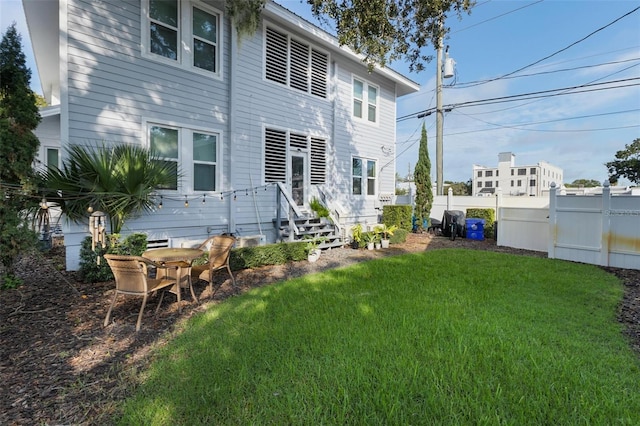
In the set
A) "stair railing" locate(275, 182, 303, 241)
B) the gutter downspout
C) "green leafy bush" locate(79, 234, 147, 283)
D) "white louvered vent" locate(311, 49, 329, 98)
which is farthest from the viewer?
"white louvered vent" locate(311, 49, 329, 98)

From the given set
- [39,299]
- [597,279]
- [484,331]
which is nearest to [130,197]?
[39,299]

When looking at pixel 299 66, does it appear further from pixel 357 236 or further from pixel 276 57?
pixel 357 236

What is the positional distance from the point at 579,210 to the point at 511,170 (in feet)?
242

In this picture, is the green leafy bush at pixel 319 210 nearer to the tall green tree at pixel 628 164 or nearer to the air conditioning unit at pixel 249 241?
the air conditioning unit at pixel 249 241

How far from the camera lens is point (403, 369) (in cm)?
273

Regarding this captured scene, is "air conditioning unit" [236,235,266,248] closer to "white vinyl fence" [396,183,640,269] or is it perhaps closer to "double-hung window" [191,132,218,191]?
"double-hung window" [191,132,218,191]

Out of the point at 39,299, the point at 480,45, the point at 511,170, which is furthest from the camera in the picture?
the point at 511,170

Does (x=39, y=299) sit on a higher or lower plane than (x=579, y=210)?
lower

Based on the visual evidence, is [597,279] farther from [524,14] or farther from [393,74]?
[524,14]

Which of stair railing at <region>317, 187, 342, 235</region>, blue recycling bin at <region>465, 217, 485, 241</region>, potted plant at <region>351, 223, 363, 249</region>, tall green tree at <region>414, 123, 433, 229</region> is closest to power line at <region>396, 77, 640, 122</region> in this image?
tall green tree at <region>414, 123, 433, 229</region>

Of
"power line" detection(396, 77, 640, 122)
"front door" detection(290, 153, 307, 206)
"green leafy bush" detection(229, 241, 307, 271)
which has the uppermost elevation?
"power line" detection(396, 77, 640, 122)

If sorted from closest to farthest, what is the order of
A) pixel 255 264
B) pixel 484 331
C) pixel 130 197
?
pixel 484 331, pixel 130 197, pixel 255 264

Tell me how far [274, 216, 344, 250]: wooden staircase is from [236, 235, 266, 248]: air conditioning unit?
60 centimetres

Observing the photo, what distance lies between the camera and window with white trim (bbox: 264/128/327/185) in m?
9.42
